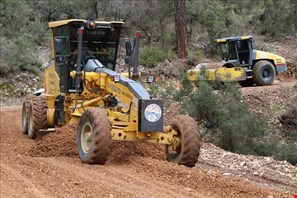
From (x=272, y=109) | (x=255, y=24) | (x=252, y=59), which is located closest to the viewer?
(x=272, y=109)

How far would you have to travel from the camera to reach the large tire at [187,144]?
9.42 metres

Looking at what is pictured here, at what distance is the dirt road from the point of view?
7.24m

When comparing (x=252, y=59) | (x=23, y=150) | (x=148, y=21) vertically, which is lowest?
(x=23, y=150)

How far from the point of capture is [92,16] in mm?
33219

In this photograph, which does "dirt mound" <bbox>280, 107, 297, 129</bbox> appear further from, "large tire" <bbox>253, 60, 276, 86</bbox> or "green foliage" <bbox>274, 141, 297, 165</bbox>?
"green foliage" <bbox>274, 141, 297, 165</bbox>

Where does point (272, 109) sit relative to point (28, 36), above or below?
below

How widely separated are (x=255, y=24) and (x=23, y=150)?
27.5m

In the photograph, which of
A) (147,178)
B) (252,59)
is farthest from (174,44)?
(147,178)

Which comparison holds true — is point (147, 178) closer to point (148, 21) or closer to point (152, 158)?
point (152, 158)

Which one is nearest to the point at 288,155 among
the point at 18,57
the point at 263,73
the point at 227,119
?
the point at 227,119

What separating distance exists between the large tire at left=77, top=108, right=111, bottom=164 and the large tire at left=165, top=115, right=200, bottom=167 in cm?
122

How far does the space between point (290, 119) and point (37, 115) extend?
10.1 m

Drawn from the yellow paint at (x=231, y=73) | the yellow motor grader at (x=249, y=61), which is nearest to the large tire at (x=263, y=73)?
→ the yellow motor grader at (x=249, y=61)

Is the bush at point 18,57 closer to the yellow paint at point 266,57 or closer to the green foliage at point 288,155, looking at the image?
the yellow paint at point 266,57
